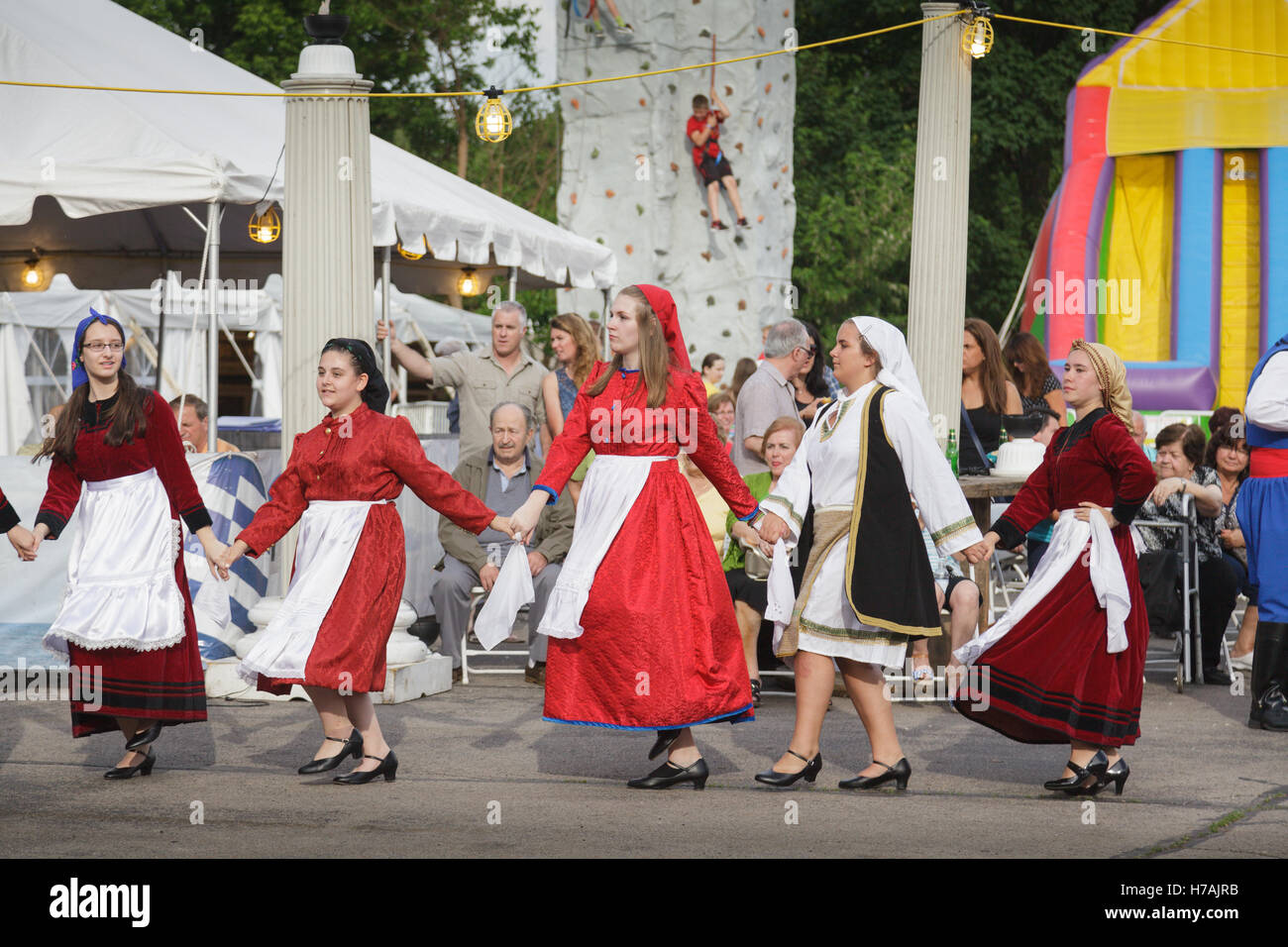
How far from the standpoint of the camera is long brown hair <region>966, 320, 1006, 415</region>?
9.30 metres

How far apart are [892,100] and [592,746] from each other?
24257mm

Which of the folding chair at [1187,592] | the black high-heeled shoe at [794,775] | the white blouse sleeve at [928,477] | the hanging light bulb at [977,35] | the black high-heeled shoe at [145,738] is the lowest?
the black high-heeled shoe at [794,775]

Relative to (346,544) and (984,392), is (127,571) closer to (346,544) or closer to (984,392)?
(346,544)

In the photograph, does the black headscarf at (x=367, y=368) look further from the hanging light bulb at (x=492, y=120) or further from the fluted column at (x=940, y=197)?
the fluted column at (x=940, y=197)

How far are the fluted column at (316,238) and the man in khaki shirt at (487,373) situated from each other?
4.27ft

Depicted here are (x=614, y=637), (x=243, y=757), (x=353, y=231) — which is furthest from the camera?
(x=353, y=231)

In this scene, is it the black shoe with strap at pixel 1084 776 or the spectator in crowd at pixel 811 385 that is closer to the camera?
the black shoe with strap at pixel 1084 776

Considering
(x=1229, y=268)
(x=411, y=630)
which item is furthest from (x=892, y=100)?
(x=411, y=630)

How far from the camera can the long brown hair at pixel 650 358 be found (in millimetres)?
6258

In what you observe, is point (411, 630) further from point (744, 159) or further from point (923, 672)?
point (744, 159)

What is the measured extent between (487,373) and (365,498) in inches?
153

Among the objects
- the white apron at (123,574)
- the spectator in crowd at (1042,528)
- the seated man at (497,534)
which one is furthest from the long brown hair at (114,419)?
the spectator in crowd at (1042,528)

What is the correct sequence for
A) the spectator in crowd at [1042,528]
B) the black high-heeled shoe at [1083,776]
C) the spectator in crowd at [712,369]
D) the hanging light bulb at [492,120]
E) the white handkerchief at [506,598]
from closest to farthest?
the black high-heeled shoe at [1083,776], the white handkerchief at [506,598], the spectator in crowd at [1042,528], the hanging light bulb at [492,120], the spectator in crowd at [712,369]

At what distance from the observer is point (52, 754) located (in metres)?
6.98
